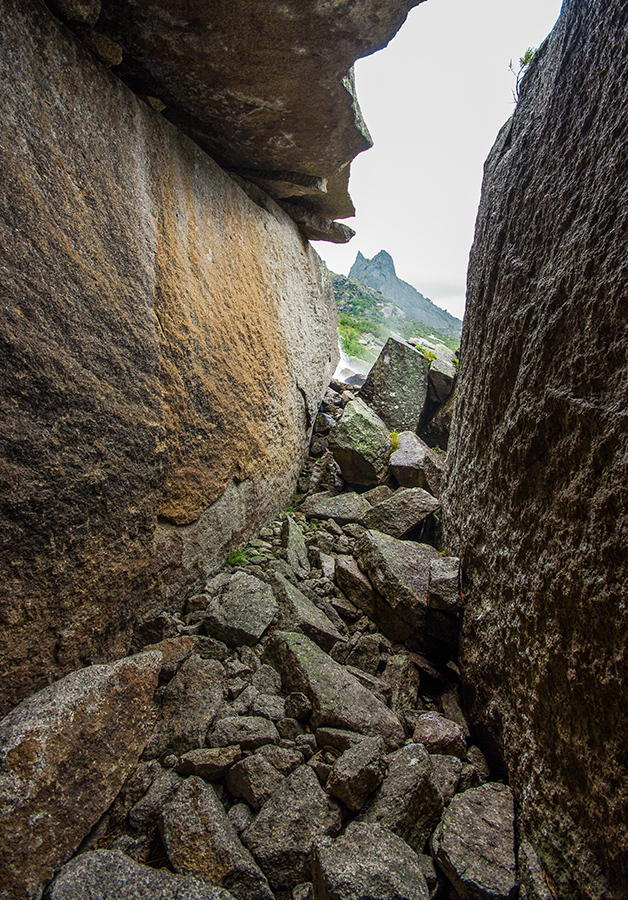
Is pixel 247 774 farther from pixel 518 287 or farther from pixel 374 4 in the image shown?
pixel 374 4

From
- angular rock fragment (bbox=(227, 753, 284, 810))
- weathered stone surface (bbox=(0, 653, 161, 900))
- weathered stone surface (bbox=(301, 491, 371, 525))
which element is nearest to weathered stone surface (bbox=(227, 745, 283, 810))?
angular rock fragment (bbox=(227, 753, 284, 810))

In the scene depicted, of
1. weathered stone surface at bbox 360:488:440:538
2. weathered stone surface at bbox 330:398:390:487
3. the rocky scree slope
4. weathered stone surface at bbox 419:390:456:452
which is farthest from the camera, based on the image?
weathered stone surface at bbox 419:390:456:452

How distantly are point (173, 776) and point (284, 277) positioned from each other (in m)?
4.55

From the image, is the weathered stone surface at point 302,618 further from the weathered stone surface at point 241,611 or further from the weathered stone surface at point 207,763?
the weathered stone surface at point 207,763

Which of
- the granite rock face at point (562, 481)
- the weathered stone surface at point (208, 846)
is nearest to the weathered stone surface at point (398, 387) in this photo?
the granite rock face at point (562, 481)

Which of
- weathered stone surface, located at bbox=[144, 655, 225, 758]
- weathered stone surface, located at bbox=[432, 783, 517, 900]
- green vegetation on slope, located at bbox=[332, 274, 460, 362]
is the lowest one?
weathered stone surface, located at bbox=[144, 655, 225, 758]

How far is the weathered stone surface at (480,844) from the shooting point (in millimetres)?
1459

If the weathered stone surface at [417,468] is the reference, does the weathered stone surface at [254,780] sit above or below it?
below

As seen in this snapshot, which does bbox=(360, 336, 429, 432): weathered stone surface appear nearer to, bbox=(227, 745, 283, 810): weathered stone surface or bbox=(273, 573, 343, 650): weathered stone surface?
bbox=(273, 573, 343, 650): weathered stone surface

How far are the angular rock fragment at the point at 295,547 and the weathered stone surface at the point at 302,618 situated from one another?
0.38 metres

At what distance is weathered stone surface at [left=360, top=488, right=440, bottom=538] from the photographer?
3.78m

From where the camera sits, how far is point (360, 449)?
4887 millimetres

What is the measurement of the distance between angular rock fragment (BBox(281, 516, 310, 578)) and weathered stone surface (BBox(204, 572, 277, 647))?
45 cm

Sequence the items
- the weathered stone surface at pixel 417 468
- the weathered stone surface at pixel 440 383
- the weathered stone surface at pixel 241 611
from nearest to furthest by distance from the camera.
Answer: the weathered stone surface at pixel 241 611 → the weathered stone surface at pixel 417 468 → the weathered stone surface at pixel 440 383
